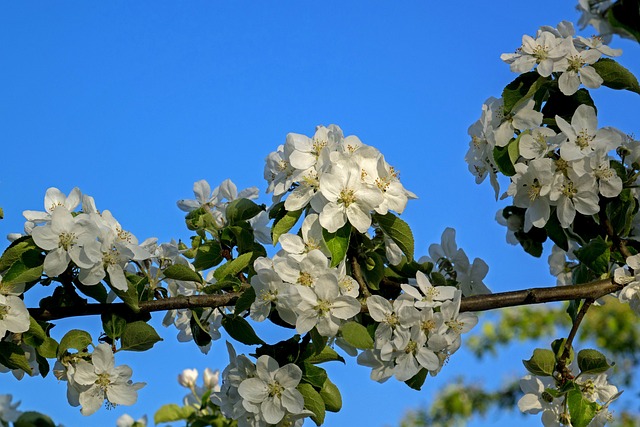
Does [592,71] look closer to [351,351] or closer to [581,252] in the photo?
[581,252]

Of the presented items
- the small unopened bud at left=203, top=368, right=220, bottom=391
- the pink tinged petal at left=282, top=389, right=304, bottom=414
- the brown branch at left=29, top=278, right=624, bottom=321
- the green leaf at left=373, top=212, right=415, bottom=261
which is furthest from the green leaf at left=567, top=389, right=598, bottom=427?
the small unopened bud at left=203, top=368, right=220, bottom=391

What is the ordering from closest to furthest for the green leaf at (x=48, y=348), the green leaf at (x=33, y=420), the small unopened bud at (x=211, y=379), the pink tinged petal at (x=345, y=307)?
the green leaf at (x=33, y=420) → the pink tinged petal at (x=345, y=307) → the green leaf at (x=48, y=348) → the small unopened bud at (x=211, y=379)

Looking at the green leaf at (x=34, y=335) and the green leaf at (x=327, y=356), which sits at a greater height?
the green leaf at (x=327, y=356)

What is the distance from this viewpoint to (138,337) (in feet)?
5.91

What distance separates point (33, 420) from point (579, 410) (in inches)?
46.8

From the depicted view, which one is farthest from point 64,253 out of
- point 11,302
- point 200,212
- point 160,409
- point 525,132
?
point 160,409

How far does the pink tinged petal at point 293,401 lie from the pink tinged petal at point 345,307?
0.77 feet

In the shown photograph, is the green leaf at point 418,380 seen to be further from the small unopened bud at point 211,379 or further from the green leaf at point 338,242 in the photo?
the small unopened bud at point 211,379

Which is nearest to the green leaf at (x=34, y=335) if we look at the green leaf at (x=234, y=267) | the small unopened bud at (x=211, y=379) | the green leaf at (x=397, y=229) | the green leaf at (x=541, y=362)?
the green leaf at (x=234, y=267)

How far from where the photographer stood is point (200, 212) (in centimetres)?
227

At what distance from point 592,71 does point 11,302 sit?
1457 mm

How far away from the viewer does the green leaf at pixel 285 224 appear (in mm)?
1794

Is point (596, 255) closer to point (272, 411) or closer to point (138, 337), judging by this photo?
point (272, 411)

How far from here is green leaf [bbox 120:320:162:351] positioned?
178 centimetres
